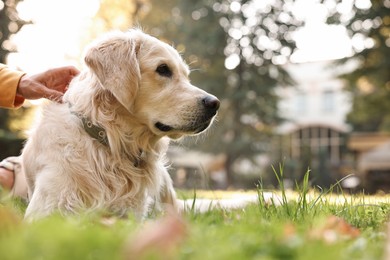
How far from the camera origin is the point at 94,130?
3.15 m

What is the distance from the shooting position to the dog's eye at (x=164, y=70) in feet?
11.3

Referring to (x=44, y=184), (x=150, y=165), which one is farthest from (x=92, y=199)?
(x=150, y=165)

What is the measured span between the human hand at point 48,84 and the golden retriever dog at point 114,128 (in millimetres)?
160

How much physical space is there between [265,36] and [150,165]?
866 inches

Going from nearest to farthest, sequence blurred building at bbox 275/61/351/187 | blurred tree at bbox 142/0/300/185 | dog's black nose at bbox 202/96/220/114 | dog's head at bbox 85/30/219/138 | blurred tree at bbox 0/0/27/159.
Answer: dog's head at bbox 85/30/219/138 → dog's black nose at bbox 202/96/220/114 → blurred tree at bbox 0/0/27/159 → blurred tree at bbox 142/0/300/185 → blurred building at bbox 275/61/351/187

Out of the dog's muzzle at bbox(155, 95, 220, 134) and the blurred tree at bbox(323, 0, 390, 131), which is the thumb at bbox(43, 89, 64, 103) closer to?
the dog's muzzle at bbox(155, 95, 220, 134)

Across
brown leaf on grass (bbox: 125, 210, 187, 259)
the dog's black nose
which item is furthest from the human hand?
brown leaf on grass (bbox: 125, 210, 187, 259)

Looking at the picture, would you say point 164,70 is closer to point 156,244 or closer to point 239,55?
point 156,244

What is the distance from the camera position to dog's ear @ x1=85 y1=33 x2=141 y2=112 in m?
3.20

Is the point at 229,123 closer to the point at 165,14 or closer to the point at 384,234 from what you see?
the point at 165,14

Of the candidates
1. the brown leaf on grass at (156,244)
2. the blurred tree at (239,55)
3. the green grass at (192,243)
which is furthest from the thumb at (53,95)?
the blurred tree at (239,55)

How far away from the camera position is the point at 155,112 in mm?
3311

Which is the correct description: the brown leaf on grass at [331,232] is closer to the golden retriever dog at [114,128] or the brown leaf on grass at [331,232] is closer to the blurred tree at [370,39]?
the golden retriever dog at [114,128]

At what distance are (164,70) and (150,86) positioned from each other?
179mm
